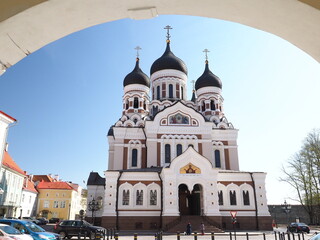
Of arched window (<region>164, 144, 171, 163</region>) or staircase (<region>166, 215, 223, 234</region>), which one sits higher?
arched window (<region>164, 144, 171, 163</region>)

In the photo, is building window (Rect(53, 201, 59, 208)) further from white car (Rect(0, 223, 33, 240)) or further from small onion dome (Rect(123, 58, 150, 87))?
white car (Rect(0, 223, 33, 240))

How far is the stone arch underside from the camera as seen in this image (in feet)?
8.98

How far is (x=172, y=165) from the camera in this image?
27.9 m

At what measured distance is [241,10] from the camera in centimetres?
307

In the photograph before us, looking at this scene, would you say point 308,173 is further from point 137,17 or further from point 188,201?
point 137,17

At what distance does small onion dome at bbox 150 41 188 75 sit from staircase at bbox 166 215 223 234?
22732 mm

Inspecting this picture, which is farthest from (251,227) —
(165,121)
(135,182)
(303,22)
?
(303,22)

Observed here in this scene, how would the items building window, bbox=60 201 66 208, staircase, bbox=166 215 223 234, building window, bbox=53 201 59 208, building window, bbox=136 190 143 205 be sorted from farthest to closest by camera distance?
building window, bbox=60 201 66 208 → building window, bbox=53 201 59 208 → building window, bbox=136 190 143 205 → staircase, bbox=166 215 223 234

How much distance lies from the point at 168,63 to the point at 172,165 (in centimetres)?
1897

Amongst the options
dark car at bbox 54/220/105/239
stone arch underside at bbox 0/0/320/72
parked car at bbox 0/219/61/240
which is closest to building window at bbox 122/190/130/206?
dark car at bbox 54/220/105/239

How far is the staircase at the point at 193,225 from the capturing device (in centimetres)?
2511

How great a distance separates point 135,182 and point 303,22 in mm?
26994

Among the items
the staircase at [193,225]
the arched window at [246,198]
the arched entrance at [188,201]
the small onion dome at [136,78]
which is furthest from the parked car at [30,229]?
the small onion dome at [136,78]

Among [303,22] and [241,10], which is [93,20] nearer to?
[241,10]
